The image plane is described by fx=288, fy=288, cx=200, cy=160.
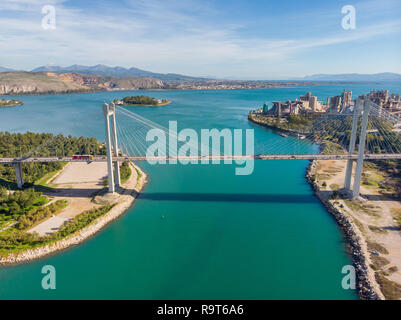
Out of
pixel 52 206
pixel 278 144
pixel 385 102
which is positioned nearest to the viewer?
pixel 52 206

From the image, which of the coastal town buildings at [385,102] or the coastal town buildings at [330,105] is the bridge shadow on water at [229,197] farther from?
the coastal town buildings at [330,105]

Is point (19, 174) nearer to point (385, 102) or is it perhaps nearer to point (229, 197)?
point (229, 197)

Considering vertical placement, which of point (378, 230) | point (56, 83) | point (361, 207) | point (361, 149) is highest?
point (56, 83)

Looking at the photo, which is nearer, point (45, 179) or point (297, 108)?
point (45, 179)

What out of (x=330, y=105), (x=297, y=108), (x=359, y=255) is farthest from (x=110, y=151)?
(x=330, y=105)

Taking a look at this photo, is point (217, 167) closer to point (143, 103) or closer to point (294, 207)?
point (294, 207)

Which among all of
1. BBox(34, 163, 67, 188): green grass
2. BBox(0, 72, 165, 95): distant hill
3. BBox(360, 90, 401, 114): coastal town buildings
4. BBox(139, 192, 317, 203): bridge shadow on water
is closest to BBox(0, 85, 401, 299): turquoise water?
BBox(139, 192, 317, 203): bridge shadow on water
